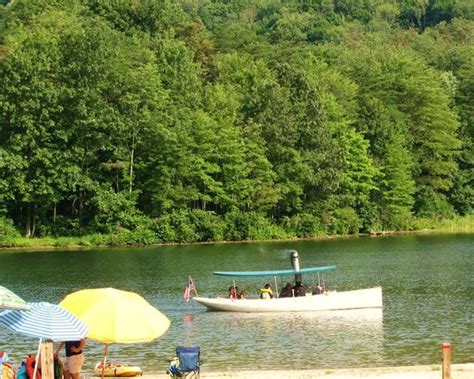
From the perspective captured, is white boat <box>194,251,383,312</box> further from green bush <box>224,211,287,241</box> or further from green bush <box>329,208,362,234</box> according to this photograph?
green bush <box>329,208,362,234</box>

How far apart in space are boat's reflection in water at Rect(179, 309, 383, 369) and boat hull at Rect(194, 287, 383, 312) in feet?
1.26

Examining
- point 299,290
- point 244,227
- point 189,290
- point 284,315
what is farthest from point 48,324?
point 244,227

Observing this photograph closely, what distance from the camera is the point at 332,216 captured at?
295 ft

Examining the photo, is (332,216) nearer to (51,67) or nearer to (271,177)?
(271,177)

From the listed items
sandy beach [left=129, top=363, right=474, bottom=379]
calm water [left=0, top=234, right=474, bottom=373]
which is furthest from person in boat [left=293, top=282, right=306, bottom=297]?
sandy beach [left=129, top=363, right=474, bottom=379]

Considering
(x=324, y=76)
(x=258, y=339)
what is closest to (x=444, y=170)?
(x=324, y=76)

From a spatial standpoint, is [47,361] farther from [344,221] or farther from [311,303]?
[344,221]

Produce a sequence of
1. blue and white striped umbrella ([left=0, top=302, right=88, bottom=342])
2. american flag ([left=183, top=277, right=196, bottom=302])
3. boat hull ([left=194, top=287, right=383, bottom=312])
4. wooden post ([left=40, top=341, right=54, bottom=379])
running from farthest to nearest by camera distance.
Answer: american flag ([left=183, top=277, right=196, bottom=302]), boat hull ([left=194, top=287, right=383, bottom=312]), wooden post ([left=40, top=341, right=54, bottom=379]), blue and white striped umbrella ([left=0, top=302, right=88, bottom=342])

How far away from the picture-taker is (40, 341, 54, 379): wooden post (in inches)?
721

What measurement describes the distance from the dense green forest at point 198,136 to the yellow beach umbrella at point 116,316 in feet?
198

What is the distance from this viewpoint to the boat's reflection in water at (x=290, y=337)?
2764 centimetres

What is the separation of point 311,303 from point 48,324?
22.4m

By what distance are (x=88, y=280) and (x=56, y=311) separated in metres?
34.5

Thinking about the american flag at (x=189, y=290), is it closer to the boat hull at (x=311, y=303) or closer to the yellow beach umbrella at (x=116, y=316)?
the boat hull at (x=311, y=303)
